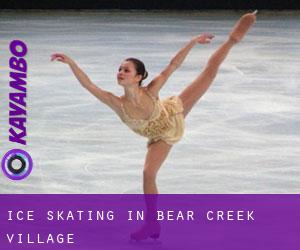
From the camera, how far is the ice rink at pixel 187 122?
4770mm

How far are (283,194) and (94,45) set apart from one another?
21.7 ft

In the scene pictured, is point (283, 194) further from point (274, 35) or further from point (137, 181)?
point (274, 35)

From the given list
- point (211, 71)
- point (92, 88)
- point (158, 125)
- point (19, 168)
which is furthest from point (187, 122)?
point (92, 88)

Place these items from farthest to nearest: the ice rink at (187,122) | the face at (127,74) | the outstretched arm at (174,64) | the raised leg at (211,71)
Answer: the ice rink at (187,122)
the raised leg at (211,71)
the outstretched arm at (174,64)
the face at (127,74)

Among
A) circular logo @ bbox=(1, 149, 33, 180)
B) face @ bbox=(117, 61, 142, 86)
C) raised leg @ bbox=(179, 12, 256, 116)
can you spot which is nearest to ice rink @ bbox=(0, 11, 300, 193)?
circular logo @ bbox=(1, 149, 33, 180)

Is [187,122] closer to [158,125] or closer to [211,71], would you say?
[211,71]

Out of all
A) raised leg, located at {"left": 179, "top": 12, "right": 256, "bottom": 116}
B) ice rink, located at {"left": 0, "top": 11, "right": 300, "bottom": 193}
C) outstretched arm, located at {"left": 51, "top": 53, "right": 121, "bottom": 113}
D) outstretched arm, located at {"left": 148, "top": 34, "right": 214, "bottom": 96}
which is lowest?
outstretched arm, located at {"left": 51, "top": 53, "right": 121, "bottom": 113}

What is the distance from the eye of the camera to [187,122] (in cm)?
621

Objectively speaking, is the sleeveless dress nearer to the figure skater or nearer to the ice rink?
the figure skater

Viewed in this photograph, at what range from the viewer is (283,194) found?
4445 mm

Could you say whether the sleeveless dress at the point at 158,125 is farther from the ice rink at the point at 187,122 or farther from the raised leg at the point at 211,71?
the ice rink at the point at 187,122

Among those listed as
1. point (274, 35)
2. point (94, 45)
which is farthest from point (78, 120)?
point (274, 35)

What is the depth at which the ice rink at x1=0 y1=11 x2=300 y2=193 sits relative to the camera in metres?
4.77

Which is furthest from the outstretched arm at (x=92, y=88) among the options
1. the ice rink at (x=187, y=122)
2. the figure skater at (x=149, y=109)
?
the ice rink at (x=187, y=122)
